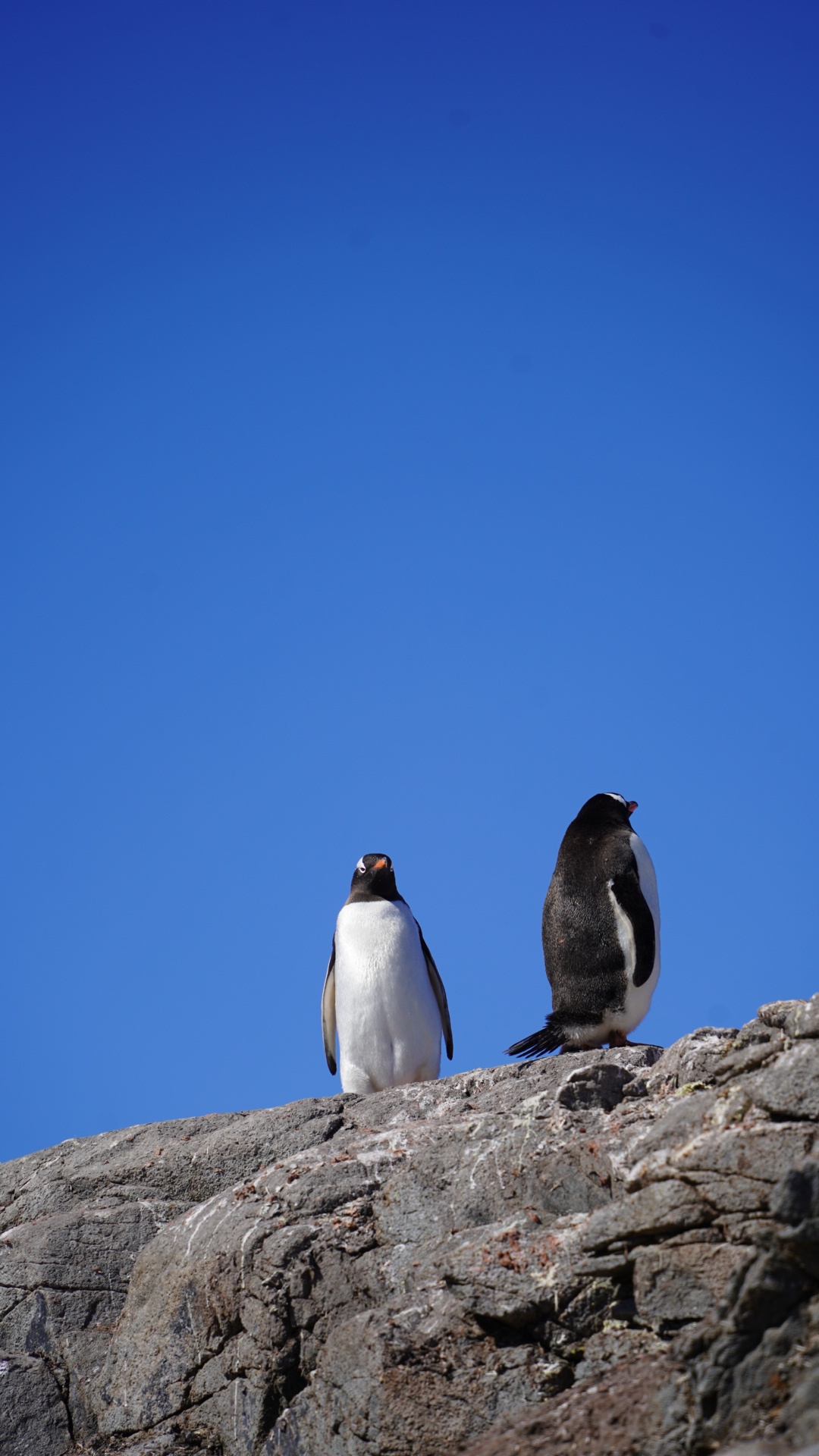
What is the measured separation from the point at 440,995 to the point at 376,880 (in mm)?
1197

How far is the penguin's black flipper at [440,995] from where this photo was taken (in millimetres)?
11055

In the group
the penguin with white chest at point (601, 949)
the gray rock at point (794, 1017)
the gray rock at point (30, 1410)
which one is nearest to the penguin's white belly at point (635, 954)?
the penguin with white chest at point (601, 949)

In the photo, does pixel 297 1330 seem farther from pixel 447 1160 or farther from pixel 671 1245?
pixel 671 1245

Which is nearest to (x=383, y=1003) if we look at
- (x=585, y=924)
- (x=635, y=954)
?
(x=585, y=924)

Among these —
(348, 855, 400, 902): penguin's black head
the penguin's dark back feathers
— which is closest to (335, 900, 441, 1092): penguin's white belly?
(348, 855, 400, 902): penguin's black head

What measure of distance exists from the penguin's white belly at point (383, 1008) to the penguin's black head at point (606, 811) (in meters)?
1.88

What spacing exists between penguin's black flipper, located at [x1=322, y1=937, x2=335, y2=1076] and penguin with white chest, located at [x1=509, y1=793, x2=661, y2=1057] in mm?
2309

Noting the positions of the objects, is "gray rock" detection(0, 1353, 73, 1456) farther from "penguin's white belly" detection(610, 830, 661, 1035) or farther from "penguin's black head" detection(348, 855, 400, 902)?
"penguin's black head" detection(348, 855, 400, 902)

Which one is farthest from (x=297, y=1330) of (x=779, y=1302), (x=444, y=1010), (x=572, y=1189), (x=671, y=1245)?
(x=444, y=1010)

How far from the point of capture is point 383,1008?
33.8 feet

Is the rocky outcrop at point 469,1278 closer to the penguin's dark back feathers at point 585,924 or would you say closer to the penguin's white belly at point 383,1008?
the penguin's dark back feathers at point 585,924

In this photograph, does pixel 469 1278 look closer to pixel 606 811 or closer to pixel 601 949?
pixel 601 949

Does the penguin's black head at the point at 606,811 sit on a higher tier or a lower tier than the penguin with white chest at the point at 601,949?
higher

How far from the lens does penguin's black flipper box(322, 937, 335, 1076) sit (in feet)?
36.2
